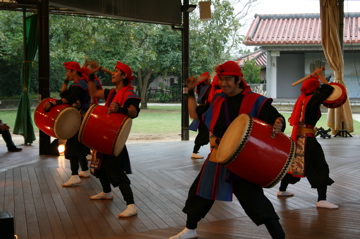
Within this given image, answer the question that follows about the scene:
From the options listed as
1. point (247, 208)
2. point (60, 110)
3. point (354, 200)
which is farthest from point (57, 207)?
point (354, 200)

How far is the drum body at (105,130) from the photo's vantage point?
3715 mm

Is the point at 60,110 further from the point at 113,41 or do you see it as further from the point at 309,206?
the point at 113,41

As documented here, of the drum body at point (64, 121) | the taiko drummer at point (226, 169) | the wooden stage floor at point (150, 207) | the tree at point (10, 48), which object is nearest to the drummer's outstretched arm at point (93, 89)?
the drum body at point (64, 121)

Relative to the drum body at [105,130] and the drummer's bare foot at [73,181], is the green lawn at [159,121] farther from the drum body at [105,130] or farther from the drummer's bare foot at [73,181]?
the drum body at [105,130]

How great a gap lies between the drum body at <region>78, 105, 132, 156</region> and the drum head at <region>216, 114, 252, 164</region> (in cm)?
116

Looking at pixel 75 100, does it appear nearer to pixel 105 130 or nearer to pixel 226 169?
pixel 105 130

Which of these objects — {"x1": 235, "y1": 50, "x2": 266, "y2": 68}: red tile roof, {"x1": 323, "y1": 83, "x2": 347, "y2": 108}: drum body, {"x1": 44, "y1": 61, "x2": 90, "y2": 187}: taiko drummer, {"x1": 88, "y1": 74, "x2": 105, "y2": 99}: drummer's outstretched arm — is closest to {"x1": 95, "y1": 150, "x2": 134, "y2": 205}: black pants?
{"x1": 88, "y1": 74, "x2": 105, "y2": 99}: drummer's outstretched arm

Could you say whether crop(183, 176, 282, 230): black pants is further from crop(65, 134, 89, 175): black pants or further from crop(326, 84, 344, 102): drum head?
crop(65, 134, 89, 175): black pants

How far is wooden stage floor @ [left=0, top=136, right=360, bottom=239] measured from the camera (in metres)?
3.50

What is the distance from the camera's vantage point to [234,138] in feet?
8.75

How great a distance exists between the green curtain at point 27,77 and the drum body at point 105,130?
4.33m

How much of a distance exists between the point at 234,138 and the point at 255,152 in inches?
5.2

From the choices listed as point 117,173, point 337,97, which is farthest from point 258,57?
point 117,173

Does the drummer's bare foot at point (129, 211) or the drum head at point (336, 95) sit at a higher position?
the drum head at point (336, 95)
